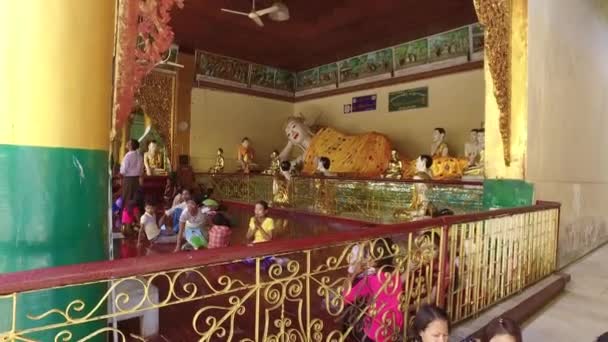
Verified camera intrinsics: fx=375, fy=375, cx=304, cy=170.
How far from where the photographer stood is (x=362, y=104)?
10.8m

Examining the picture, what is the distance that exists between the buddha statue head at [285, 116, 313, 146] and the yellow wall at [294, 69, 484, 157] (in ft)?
4.79

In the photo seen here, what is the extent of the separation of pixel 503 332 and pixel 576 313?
80.6 inches

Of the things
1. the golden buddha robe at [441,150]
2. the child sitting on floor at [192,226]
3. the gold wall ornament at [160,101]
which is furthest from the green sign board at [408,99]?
the child sitting on floor at [192,226]

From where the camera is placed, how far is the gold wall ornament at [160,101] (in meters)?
Answer: 9.57

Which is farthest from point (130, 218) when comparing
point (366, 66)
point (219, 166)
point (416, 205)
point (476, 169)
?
point (366, 66)

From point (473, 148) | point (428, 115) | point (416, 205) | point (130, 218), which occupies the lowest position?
point (130, 218)

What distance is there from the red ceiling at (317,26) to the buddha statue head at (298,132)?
78.0 inches

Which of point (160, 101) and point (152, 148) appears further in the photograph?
point (160, 101)

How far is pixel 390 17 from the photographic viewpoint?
8.00 m

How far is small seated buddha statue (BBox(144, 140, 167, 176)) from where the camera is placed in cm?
904

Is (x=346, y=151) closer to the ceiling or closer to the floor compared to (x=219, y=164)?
closer to the ceiling

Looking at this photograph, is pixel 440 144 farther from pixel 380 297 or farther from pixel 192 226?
pixel 380 297

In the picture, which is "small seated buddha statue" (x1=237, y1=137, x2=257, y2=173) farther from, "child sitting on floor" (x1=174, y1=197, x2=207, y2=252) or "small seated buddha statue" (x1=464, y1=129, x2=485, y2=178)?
"small seated buddha statue" (x1=464, y1=129, x2=485, y2=178)

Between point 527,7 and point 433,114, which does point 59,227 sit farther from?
point 433,114
